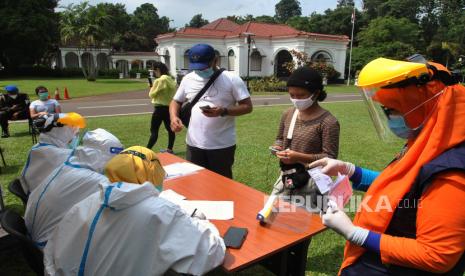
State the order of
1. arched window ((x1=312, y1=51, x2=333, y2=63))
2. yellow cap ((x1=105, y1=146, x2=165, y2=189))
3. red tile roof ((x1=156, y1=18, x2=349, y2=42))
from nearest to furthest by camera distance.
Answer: yellow cap ((x1=105, y1=146, x2=165, y2=189)), red tile roof ((x1=156, y1=18, x2=349, y2=42)), arched window ((x1=312, y1=51, x2=333, y2=63))

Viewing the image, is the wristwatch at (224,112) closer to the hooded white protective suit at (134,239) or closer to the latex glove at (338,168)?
the latex glove at (338,168)

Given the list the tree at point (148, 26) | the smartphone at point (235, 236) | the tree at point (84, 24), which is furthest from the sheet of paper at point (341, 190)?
the tree at point (148, 26)

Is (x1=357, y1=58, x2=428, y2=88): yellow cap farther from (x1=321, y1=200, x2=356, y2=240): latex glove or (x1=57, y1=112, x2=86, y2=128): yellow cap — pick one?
(x1=57, y1=112, x2=86, y2=128): yellow cap

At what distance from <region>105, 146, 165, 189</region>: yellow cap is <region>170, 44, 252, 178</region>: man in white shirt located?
139 centimetres

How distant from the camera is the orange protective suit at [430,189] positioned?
1159 millimetres

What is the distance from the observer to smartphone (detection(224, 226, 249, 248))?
6.32ft

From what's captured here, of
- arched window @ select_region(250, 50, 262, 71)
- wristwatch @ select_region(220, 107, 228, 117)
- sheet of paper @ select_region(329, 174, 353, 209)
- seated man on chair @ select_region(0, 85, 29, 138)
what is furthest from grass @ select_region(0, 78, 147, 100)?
sheet of paper @ select_region(329, 174, 353, 209)

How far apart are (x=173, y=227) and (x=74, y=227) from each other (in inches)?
19.6

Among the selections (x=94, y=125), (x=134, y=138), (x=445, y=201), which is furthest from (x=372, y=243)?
(x=94, y=125)

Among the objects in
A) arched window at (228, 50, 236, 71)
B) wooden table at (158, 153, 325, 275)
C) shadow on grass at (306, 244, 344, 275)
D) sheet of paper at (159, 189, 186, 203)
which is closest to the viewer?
wooden table at (158, 153, 325, 275)

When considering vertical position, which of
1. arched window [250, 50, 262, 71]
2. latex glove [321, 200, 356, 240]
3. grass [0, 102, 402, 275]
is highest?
arched window [250, 50, 262, 71]

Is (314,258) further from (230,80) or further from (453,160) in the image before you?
(453,160)

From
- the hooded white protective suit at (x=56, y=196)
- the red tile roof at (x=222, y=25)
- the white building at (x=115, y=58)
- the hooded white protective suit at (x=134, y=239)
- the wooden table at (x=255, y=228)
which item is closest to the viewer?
the hooded white protective suit at (x=134, y=239)

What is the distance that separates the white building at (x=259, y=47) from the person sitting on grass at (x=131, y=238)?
31.7 m
